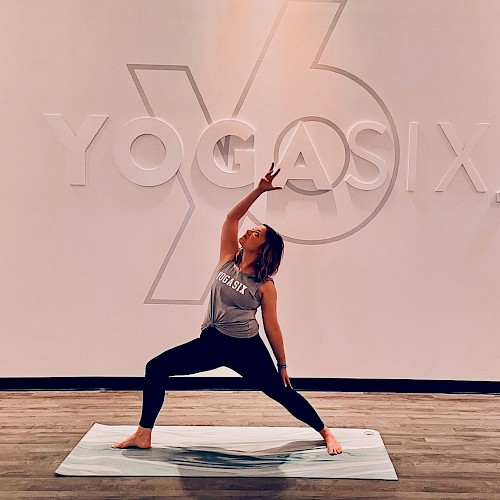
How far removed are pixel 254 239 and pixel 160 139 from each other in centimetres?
144

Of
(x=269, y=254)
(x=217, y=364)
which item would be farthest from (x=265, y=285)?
(x=217, y=364)

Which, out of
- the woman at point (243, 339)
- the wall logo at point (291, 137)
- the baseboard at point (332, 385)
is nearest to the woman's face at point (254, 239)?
the woman at point (243, 339)

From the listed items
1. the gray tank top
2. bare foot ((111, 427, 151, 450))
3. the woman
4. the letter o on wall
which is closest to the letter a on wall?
the letter o on wall

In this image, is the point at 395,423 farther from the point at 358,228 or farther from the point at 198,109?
the point at 198,109

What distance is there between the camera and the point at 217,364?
12.1 ft

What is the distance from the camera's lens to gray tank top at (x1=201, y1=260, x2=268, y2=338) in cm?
366

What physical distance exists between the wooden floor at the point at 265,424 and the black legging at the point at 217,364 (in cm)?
47

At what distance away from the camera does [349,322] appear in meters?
4.89

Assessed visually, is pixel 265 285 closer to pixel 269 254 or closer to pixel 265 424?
pixel 269 254

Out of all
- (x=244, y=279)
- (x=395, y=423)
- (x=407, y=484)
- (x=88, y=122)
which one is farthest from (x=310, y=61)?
(x=407, y=484)

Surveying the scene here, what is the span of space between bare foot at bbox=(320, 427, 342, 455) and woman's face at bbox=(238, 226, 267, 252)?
99 cm

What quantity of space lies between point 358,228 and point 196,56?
150 cm

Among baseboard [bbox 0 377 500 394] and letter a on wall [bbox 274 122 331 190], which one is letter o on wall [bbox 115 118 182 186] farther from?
baseboard [bbox 0 377 500 394]

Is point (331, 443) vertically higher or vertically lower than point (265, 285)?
lower
